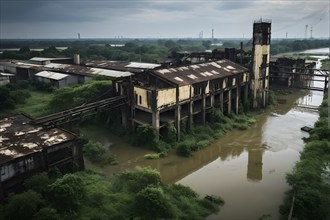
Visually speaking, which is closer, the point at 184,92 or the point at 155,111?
the point at 155,111

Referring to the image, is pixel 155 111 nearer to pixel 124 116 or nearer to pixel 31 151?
pixel 124 116

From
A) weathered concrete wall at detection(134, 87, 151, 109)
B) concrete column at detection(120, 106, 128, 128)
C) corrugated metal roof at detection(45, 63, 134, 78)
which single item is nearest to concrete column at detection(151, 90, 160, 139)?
weathered concrete wall at detection(134, 87, 151, 109)

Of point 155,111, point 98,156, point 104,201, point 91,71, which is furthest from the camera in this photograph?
point 91,71

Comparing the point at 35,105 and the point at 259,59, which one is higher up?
the point at 259,59

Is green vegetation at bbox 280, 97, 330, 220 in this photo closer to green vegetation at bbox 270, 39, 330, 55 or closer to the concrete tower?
the concrete tower

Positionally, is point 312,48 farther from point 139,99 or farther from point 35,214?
point 35,214

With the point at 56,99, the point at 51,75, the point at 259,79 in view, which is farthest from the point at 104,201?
the point at 51,75

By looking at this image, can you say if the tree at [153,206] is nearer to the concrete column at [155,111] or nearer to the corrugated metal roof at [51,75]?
the concrete column at [155,111]
